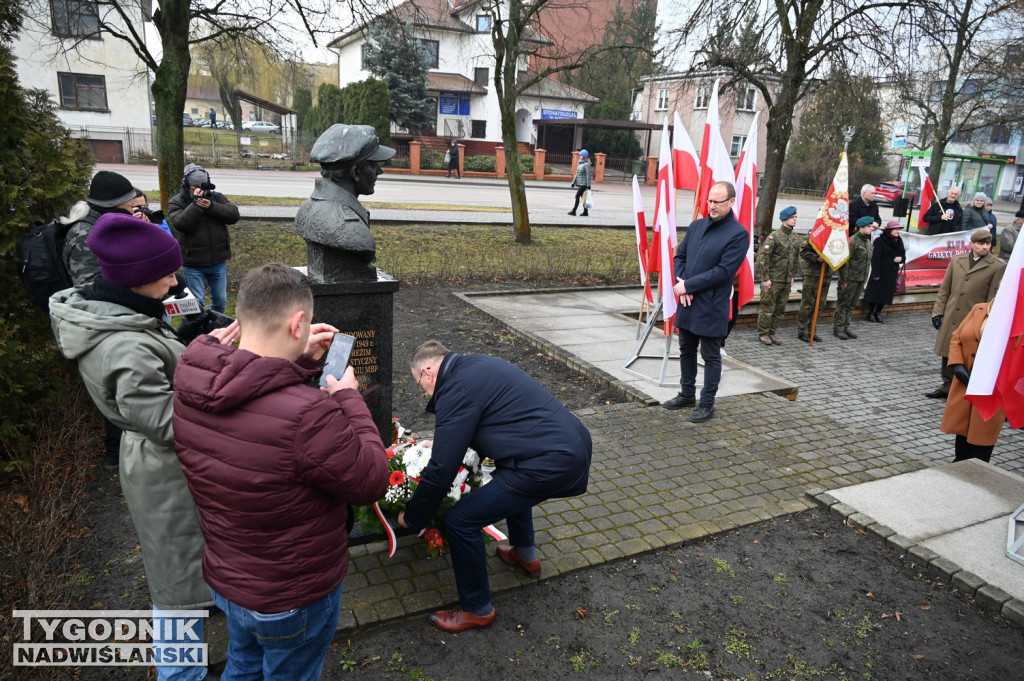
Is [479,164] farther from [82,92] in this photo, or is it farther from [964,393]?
[964,393]

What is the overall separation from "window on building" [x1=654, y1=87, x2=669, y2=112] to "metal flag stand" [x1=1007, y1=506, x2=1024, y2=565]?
49.0m

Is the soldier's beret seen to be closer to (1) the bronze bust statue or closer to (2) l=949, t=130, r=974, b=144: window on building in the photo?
(1) the bronze bust statue

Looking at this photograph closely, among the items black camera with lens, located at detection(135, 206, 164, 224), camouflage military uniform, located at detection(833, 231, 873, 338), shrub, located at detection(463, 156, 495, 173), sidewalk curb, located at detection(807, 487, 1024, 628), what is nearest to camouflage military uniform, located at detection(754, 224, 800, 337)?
camouflage military uniform, located at detection(833, 231, 873, 338)

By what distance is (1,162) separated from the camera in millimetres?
4520

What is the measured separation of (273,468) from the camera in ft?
6.50

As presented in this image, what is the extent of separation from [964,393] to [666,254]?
9.49ft

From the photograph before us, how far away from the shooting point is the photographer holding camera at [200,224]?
6.89 metres

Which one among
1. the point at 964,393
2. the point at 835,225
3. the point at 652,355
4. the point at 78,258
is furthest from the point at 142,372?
the point at 835,225

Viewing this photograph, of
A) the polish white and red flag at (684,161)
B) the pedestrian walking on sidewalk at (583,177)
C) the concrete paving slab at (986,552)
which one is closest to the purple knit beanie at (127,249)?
the concrete paving slab at (986,552)

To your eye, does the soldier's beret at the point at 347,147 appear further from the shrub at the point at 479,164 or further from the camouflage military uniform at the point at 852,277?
the shrub at the point at 479,164

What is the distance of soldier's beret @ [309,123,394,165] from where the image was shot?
4094 mm

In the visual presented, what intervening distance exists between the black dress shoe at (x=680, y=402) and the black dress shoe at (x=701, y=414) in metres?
0.20

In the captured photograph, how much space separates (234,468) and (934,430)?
7.01 m

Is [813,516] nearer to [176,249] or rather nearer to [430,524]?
[430,524]
